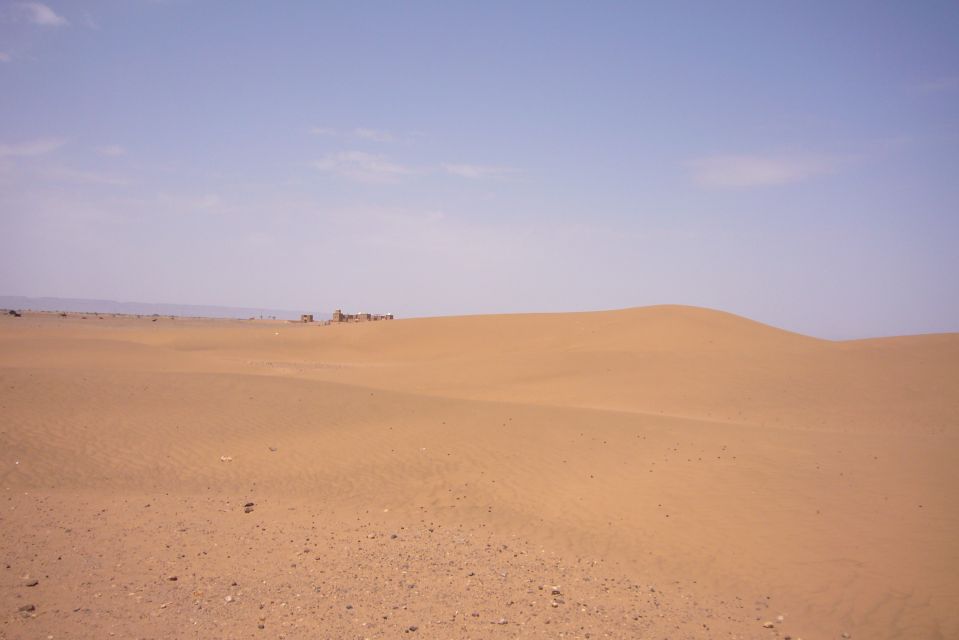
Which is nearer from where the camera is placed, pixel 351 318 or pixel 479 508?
pixel 479 508

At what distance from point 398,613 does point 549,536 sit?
9.35 feet

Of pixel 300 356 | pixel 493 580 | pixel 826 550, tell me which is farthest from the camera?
pixel 300 356

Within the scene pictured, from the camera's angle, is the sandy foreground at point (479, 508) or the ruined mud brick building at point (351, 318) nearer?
the sandy foreground at point (479, 508)

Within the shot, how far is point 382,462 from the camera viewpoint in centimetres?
1117

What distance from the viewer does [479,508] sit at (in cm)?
909

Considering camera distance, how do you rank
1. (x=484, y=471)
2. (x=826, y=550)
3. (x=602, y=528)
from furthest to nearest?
1. (x=484, y=471)
2. (x=602, y=528)
3. (x=826, y=550)

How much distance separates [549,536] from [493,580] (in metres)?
1.69

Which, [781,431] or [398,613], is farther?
[781,431]

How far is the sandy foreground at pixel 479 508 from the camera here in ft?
19.2

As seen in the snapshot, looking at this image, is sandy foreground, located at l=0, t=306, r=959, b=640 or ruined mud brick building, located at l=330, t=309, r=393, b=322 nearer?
sandy foreground, located at l=0, t=306, r=959, b=640

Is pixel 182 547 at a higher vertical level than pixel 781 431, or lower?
lower

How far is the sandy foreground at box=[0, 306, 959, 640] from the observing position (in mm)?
5867

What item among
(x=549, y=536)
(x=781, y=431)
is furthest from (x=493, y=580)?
(x=781, y=431)

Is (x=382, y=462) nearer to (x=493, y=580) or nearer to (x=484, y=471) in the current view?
(x=484, y=471)
